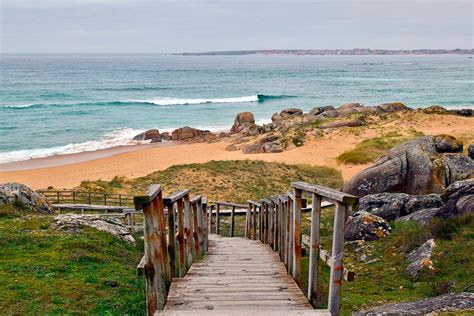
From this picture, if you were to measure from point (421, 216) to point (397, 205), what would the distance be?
148cm

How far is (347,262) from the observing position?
1011 centimetres

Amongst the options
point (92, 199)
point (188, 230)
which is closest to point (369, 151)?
point (92, 199)

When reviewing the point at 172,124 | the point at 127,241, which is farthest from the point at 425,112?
the point at 127,241

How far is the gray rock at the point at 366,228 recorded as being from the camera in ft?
36.9

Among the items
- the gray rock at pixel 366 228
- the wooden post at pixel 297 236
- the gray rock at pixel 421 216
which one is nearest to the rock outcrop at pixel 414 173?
the gray rock at pixel 421 216

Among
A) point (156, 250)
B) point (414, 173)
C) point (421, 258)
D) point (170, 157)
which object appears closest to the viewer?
point (156, 250)

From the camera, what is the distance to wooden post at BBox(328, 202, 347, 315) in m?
4.70

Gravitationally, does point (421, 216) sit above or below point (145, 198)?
below

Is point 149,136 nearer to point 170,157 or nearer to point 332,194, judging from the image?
point 170,157

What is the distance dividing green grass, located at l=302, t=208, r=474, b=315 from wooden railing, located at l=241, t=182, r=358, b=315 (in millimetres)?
639

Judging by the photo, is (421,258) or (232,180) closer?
(421,258)

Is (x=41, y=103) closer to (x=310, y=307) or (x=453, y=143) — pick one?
(x=453, y=143)

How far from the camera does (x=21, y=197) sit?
1324cm

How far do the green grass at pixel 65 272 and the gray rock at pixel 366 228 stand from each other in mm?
A: 4774
